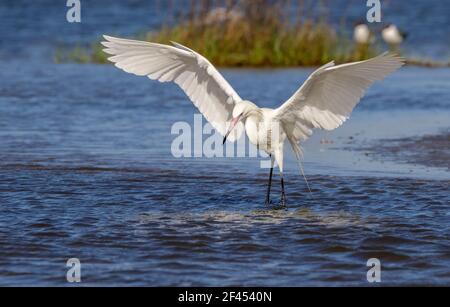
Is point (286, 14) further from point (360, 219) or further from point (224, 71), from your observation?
point (360, 219)

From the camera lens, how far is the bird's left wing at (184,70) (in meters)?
9.54

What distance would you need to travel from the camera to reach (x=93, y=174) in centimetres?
1113

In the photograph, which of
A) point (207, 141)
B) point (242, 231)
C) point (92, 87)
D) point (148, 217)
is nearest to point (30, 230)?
point (148, 217)

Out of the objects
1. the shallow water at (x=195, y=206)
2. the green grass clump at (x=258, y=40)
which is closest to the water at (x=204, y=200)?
the shallow water at (x=195, y=206)

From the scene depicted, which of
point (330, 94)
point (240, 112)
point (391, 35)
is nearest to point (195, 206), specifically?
point (240, 112)

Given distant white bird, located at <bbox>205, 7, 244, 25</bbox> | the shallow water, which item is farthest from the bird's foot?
distant white bird, located at <bbox>205, 7, 244, 25</bbox>

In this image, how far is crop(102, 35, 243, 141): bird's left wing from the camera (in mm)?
9539

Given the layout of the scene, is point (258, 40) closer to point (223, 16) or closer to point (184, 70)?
point (223, 16)

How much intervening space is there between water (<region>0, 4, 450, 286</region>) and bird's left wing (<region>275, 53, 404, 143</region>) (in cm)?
75

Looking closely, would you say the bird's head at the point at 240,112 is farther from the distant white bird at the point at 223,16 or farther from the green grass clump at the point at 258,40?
the distant white bird at the point at 223,16

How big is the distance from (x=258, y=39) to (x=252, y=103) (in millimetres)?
10367

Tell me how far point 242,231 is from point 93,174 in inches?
119

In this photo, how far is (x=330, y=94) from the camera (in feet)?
30.7

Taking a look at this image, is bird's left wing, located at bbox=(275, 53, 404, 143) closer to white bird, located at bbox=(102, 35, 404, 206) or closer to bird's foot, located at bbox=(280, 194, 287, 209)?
white bird, located at bbox=(102, 35, 404, 206)
